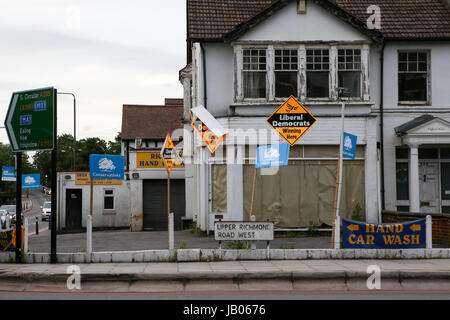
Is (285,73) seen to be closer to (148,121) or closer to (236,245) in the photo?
(236,245)

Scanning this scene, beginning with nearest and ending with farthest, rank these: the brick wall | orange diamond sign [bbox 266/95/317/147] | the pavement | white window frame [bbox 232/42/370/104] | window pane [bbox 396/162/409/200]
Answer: the pavement → orange diamond sign [bbox 266/95/317/147] → the brick wall → white window frame [bbox 232/42/370/104] → window pane [bbox 396/162/409/200]

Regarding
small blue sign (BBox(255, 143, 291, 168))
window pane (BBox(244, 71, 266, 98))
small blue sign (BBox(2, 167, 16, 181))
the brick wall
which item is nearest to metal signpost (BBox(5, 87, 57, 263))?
small blue sign (BBox(255, 143, 291, 168))

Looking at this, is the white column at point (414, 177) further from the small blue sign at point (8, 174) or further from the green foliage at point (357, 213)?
the small blue sign at point (8, 174)

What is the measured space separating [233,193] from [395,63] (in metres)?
7.54

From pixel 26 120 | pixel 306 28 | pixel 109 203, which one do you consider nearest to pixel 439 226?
pixel 306 28

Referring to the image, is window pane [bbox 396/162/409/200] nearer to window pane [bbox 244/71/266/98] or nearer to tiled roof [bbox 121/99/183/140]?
window pane [bbox 244/71/266/98]

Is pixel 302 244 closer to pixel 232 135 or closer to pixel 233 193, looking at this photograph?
pixel 233 193

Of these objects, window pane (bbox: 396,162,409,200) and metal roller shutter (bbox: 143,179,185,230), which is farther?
metal roller shutter (bbox: 143,179,185,230)

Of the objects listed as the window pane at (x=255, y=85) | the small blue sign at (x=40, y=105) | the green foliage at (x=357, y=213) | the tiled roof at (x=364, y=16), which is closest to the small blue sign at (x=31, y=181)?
the tiled roof at (x=364, y=16)

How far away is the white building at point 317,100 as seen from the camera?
58.9ft

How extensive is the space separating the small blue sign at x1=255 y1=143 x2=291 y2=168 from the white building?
3.43 m

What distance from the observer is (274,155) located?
14125 mm

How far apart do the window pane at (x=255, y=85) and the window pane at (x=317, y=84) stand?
153cm

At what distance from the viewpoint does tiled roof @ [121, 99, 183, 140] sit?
5447cm
